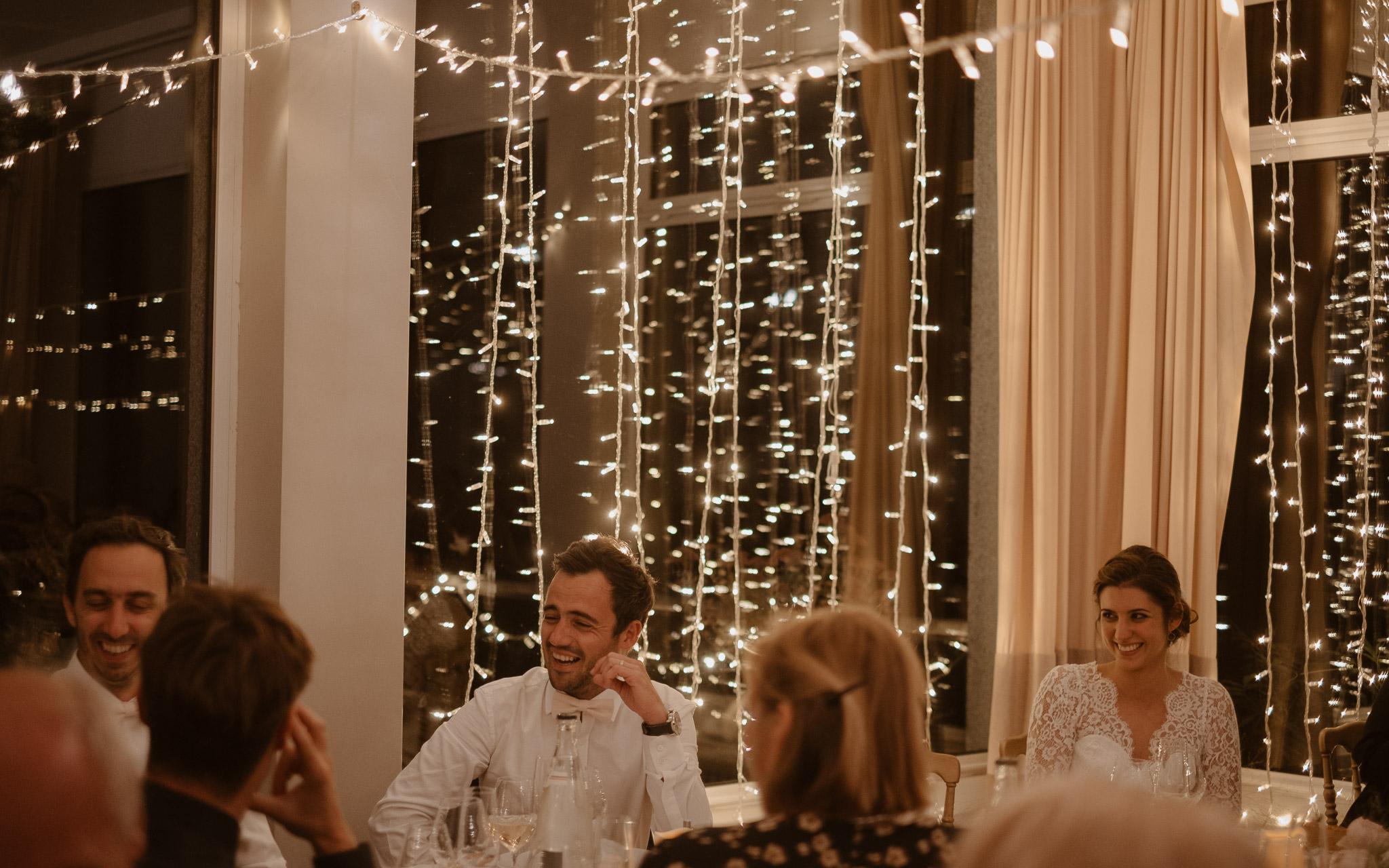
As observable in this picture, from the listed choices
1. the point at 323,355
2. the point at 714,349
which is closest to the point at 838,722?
Answer: the point at 323,355

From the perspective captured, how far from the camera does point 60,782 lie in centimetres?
91

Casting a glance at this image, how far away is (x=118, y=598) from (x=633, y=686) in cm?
110

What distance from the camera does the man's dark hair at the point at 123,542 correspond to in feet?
7.75

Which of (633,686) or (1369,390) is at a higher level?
(1369,390)

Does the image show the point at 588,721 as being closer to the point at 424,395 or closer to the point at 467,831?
the point at 467,831

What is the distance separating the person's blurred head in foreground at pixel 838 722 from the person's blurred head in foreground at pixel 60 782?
2.73 ft

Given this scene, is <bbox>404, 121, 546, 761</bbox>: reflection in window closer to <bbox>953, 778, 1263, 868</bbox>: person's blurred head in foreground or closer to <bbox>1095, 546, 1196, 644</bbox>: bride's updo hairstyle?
<bbox>1095, 546, 1196, 644</bbox>: bride's updo hairstyle

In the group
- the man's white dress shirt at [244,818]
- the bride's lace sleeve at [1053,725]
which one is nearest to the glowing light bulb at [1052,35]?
the bride's lace sleeve at [1053,725]

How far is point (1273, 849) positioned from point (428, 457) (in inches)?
88.0

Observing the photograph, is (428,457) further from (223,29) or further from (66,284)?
(223,29)

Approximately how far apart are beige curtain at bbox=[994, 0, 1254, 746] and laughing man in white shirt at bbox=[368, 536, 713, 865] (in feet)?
5.61

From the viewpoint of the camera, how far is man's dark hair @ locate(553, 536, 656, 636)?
280cm

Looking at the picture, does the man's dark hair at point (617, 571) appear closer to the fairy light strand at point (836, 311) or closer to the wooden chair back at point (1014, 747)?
the fairy light strand at point (836, 311)

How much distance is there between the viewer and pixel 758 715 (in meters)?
1.60
